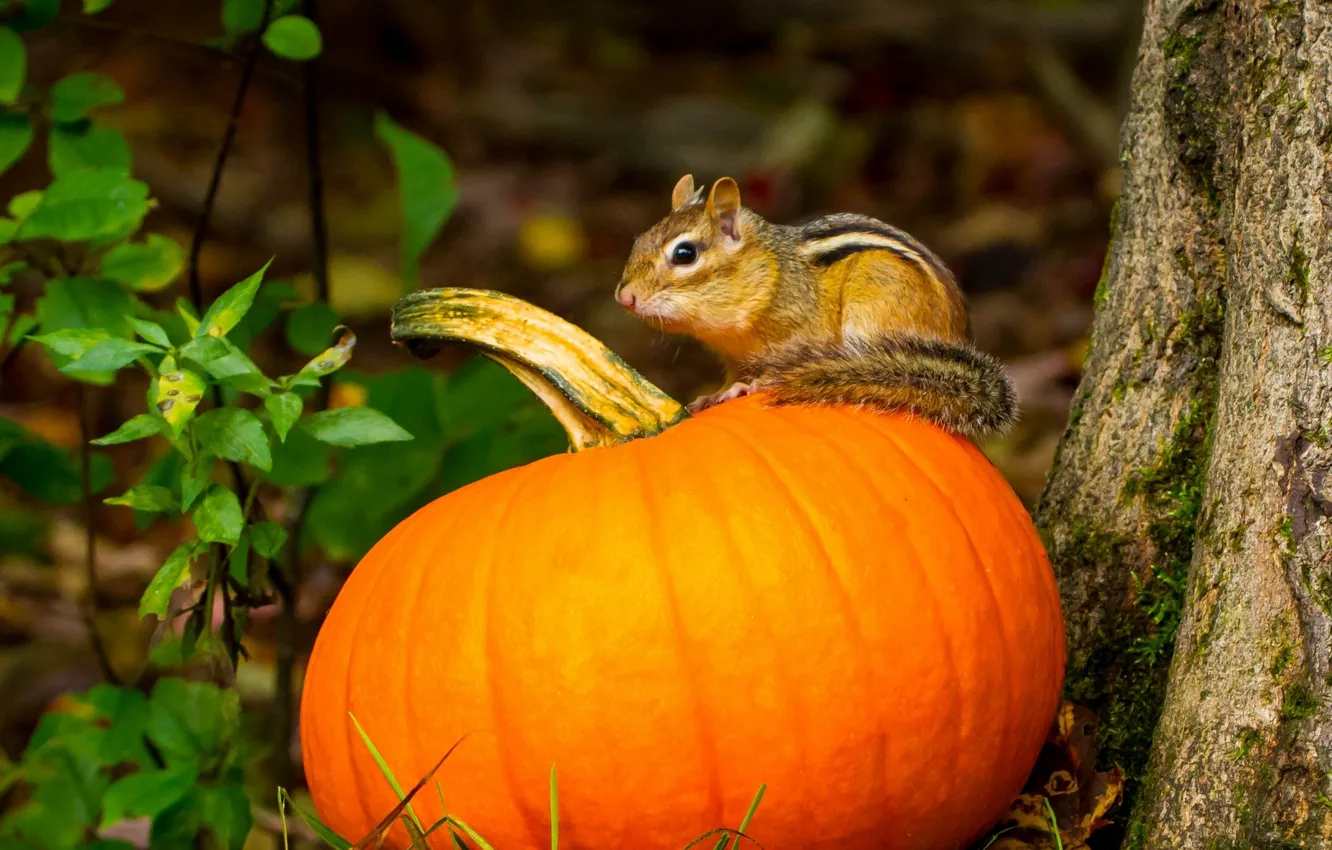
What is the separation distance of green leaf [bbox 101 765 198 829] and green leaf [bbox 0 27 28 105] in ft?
3.94

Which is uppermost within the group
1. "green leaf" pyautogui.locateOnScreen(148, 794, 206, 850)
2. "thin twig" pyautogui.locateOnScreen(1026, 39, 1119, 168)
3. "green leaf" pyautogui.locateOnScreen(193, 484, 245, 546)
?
"thin twig" pyautogui.locateOnScreen(1026, 39, 1119, 168)

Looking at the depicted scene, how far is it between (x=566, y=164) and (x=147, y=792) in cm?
498

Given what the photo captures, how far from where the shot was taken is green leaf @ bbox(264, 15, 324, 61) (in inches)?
96.1

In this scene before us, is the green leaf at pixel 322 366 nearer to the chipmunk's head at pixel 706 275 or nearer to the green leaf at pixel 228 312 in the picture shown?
the green leaf at pixel 228 312

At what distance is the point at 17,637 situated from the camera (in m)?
4.08

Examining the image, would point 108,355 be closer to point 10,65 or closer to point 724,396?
point 10,65

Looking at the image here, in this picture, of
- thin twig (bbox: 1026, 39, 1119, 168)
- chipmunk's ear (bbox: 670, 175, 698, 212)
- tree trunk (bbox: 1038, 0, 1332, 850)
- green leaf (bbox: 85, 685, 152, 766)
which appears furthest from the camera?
thin twig (bbox: 1026, 39, 1119, 168)

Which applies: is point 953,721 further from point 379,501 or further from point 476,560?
point 379,501

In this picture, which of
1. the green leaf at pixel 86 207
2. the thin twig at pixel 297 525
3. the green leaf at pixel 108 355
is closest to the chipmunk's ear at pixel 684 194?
the thin twig at pixel 297 525

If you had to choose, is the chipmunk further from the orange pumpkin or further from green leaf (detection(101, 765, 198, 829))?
green leaf (detection(101, 765, 198, 829))

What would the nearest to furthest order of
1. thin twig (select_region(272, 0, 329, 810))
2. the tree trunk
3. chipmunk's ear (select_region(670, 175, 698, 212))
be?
the tree trunk
thin twig (select_region(272, 0, 329, 810))
chipmunk's ear (select_region(670, 175, 698, 212))

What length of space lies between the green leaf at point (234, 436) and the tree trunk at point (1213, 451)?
1.43m

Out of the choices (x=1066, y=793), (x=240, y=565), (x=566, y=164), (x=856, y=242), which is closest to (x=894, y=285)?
(x=856, y=242)

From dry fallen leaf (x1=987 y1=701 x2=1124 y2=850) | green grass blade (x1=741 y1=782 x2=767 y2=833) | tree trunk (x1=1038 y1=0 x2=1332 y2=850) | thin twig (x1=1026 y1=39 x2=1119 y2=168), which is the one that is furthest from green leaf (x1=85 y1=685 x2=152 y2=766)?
thin twig (x1=1026 y1=39 x2=1119 y2=168)
